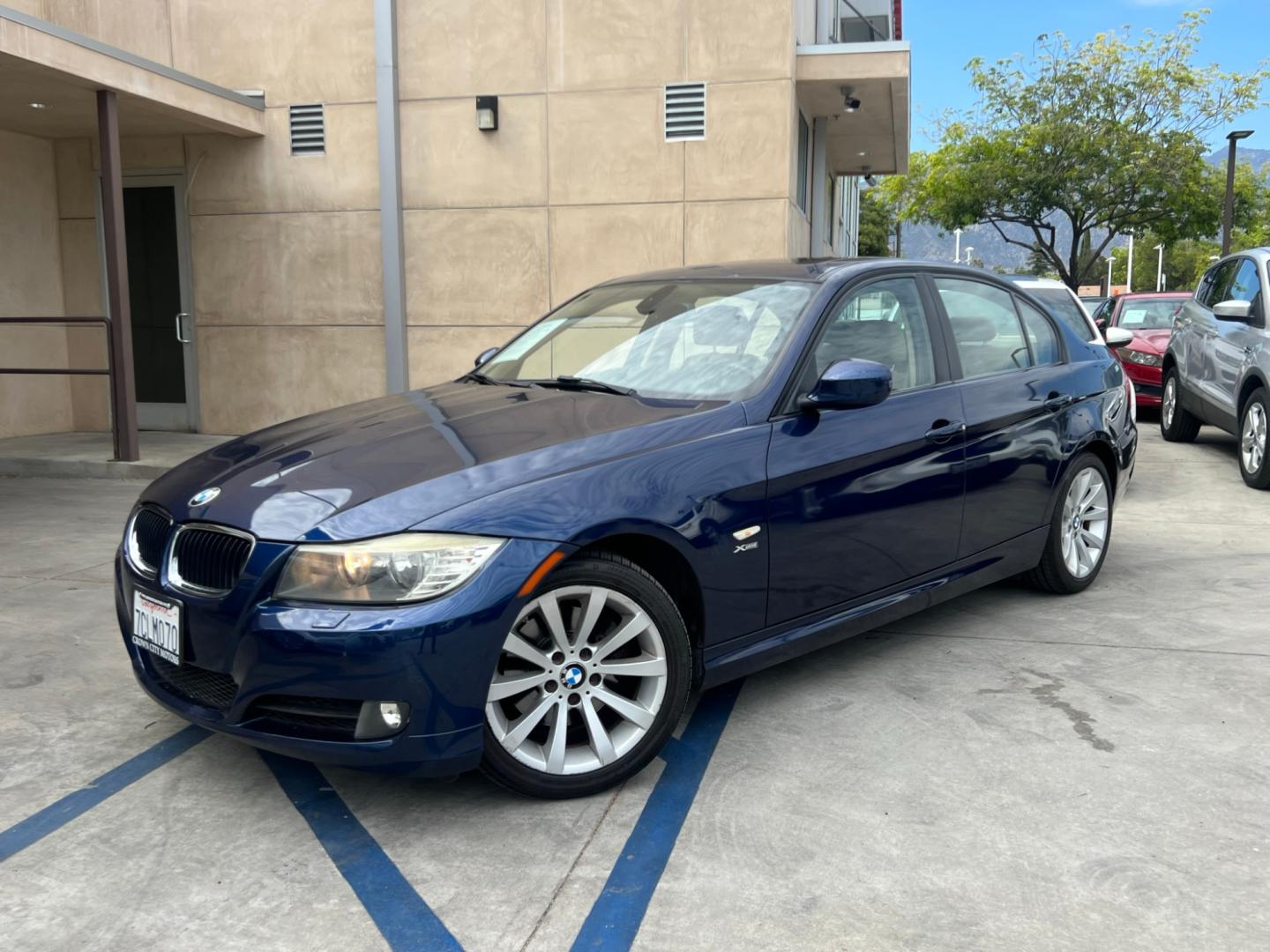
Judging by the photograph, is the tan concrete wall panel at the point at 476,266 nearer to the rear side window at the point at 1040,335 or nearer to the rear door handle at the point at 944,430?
the rear side window at the point at 1040,335

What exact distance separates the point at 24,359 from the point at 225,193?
107 inches

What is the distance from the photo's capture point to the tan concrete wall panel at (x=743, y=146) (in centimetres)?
1049

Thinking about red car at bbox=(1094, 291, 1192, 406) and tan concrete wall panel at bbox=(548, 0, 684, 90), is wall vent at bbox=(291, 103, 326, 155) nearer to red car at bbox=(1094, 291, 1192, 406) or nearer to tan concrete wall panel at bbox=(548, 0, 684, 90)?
tan concrete wall panel at bbox=(548, 0, 684, 90)

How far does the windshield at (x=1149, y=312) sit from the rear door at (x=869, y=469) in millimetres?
10812

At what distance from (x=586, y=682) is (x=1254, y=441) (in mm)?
7292

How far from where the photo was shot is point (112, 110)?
30.4ft

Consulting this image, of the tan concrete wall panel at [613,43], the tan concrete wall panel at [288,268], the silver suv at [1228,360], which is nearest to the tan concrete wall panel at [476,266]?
the tan concrete wall panel at [288,268]

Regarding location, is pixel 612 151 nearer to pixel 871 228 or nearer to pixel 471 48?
pixel 471 48

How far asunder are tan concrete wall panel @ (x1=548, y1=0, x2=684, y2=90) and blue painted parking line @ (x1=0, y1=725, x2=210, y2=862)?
336 inches

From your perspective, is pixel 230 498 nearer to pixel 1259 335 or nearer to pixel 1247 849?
pixel 1247 849

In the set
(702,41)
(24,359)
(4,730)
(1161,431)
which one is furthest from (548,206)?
A: (4,730)

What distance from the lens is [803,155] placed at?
12453 millimetres

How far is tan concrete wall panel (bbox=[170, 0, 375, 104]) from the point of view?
36.8ft

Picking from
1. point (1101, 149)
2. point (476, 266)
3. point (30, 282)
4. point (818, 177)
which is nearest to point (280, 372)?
point (476, 266)
